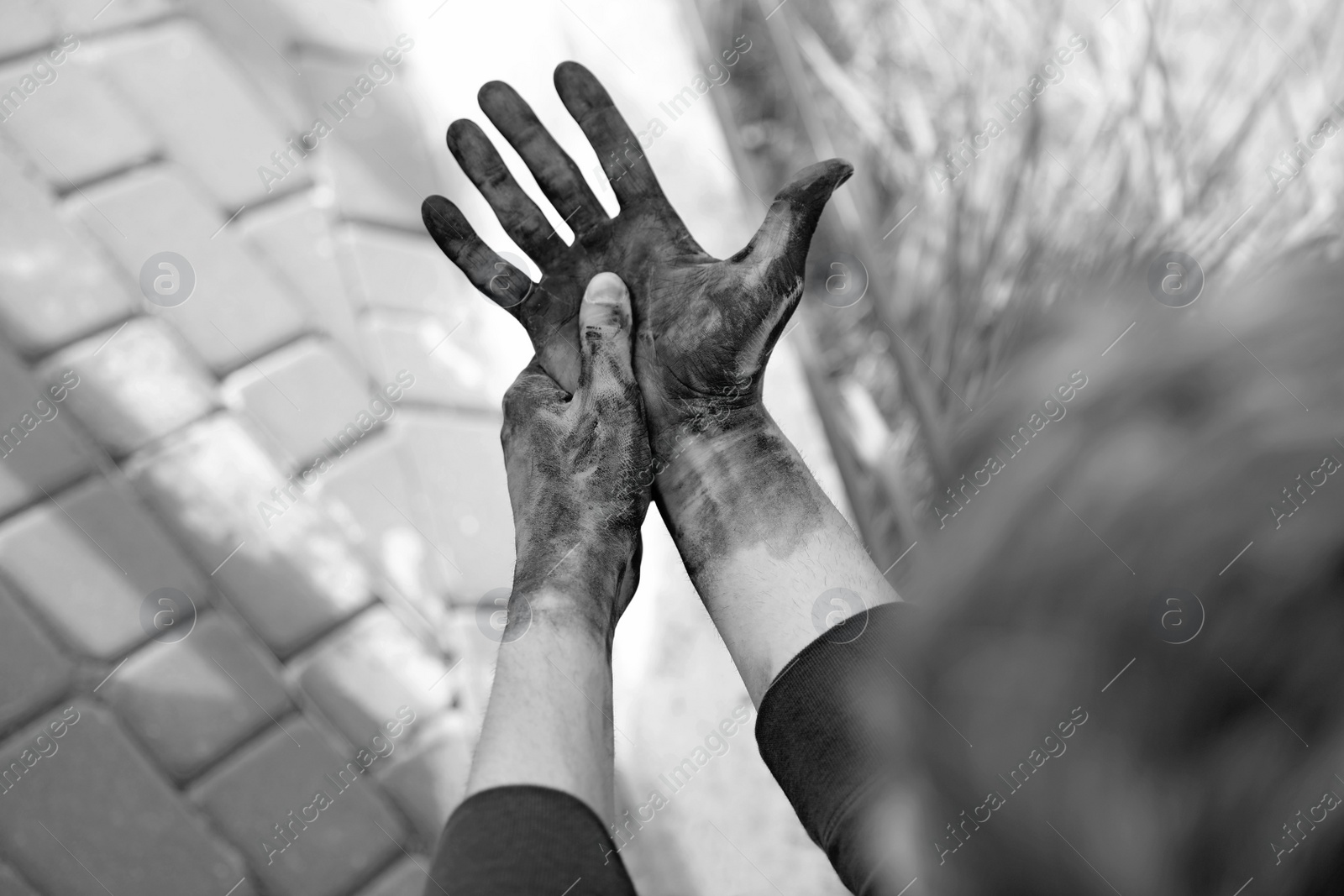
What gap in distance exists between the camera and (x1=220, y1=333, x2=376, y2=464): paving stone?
144 cm

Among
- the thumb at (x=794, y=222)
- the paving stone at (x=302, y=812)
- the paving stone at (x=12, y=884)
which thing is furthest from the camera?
the paving stone at (x=302, y=812)

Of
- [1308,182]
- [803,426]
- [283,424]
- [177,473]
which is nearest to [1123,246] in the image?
[1308,182]

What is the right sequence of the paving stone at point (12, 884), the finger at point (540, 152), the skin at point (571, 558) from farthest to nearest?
the paving stone at point (12, 884)
the finger at point (540, 152)
the skin at point (571, 558)

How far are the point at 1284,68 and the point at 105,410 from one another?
6.44 feet

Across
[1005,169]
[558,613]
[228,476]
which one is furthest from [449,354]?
[1005,169]

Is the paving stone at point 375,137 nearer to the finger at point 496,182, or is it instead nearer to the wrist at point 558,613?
the finger at point 496,182

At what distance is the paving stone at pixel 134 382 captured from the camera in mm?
1348

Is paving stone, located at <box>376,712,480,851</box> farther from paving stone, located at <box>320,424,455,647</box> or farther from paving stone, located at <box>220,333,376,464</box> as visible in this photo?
paving stone, located at <box>220,333,376,464</box>

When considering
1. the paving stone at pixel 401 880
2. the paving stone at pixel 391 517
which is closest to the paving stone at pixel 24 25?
the paving stone at pixel 391 517

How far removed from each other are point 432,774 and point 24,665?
61 centimetres

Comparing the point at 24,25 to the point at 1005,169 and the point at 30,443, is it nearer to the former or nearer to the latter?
the point at 30,443

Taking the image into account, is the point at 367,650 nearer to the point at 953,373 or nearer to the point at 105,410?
the point at 105,410

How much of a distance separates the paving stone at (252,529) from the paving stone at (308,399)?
42 millimetres

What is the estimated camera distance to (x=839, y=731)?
29.2 inches
